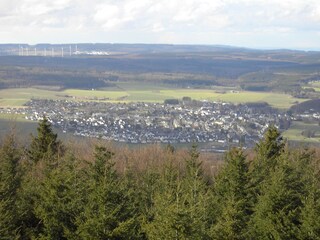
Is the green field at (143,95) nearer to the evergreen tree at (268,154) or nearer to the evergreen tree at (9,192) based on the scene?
the evergreen tree at (268,154)

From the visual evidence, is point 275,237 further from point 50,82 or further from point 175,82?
point 175,82

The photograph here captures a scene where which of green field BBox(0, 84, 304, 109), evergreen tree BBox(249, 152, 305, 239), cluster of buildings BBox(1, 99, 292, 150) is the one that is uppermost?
evergreen tree BBox(249, 152, 305, 239)

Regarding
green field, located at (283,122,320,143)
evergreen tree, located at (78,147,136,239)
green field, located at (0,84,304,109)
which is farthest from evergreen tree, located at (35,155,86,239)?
green field, located at (0,84,304,109)

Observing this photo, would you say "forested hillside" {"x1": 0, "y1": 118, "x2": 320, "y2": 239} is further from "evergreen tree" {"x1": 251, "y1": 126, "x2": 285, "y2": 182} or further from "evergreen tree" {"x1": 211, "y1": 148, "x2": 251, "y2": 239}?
"evergreen tree" {"x1": 251, "y1": 126, "x2": 285, "y2": 182}

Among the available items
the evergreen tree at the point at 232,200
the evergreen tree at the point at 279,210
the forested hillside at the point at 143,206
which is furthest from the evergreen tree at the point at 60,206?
the evergreen tree at the point at 279,210

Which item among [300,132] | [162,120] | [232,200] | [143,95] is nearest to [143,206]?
[232,200]
